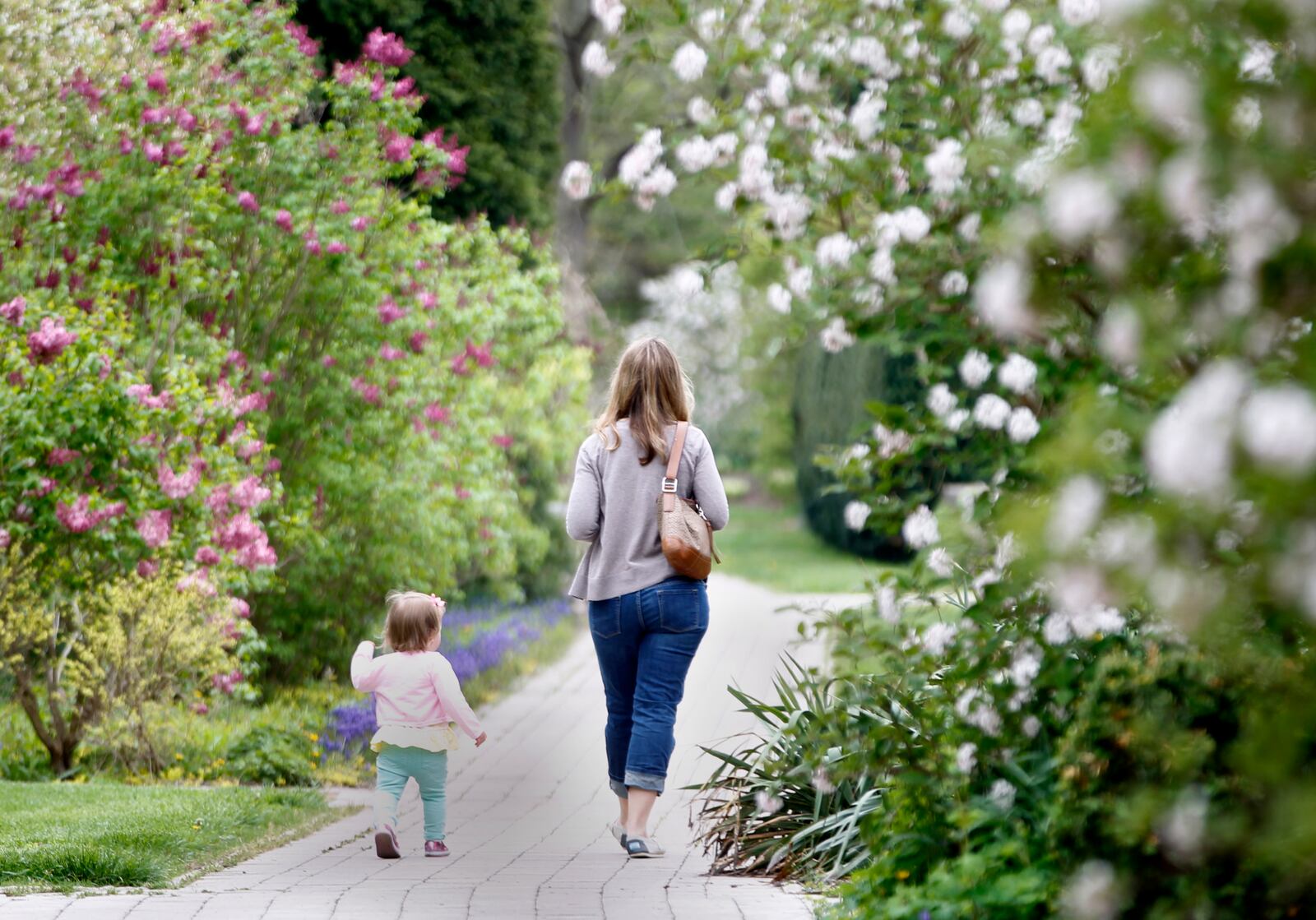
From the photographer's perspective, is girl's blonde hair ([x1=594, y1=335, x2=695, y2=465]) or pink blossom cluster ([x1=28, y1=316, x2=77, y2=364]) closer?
girl's blonde hair ([x1=594, y1=335, x2=695, y2=465])

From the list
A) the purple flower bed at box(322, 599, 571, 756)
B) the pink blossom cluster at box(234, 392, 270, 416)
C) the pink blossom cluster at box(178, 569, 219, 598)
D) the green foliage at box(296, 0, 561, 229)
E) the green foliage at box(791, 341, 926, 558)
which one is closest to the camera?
the pink blossom cluster at box(178, 569, 219, 598)

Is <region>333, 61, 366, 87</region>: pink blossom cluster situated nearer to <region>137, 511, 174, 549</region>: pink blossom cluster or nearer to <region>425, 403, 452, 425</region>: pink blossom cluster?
<region>425, 403, 452, 425</region>: pink blossom cluster

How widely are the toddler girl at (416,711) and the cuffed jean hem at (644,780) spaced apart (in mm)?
612

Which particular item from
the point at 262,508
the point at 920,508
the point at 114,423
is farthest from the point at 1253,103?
the point at 262,508

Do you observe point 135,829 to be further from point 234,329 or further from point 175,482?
point 234,329

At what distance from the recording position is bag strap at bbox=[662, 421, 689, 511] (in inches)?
237

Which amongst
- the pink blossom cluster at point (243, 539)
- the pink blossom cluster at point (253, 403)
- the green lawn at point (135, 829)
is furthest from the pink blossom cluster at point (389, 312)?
the green lawn at point (135, 829)

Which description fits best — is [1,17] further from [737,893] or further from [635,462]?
[737,893]

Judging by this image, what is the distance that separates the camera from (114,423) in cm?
740

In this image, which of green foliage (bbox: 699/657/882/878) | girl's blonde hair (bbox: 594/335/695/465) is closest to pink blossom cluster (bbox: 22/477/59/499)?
girl's blonde hair (bbox: 594/335/695/465)

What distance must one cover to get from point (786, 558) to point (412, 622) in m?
17.7

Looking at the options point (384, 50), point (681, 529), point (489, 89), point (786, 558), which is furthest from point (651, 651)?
point (786, 558)

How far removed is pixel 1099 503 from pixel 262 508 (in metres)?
Result: 7.52

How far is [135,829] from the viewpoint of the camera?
5922 millimetres
